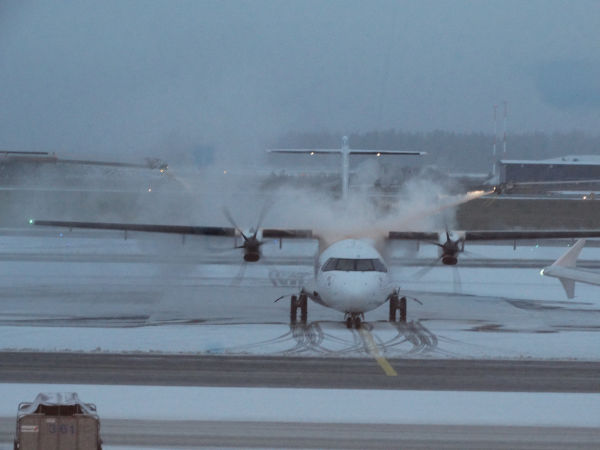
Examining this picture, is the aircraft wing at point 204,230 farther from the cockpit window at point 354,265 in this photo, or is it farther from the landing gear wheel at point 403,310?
the landing gear wheel at point 403,310

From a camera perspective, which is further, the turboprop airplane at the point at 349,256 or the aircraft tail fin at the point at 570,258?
the aircraft tail fin at the point at 570,258

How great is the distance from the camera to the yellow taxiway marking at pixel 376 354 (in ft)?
48.1

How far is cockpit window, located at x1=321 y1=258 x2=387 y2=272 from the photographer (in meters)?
20.1

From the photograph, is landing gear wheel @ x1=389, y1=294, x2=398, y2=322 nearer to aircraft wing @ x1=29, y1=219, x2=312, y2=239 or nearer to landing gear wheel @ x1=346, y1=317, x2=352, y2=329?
landing gear wheel @ x1=346, y1=317, x2=352, y2=329

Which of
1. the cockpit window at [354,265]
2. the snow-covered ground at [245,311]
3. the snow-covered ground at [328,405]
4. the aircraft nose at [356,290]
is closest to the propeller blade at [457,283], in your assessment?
the snow-covered ground at [245,311]

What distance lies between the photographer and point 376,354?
16.7 m

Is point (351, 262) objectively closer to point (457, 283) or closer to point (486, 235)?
point (486, 235)

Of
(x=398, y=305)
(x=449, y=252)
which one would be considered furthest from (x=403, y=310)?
(x=449, y=252)

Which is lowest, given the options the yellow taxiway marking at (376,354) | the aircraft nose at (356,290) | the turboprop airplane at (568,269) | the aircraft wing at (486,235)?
the yellow taxiway marking at (376,354)

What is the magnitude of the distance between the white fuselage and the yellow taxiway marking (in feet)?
2.27

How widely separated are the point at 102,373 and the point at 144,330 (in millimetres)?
5819

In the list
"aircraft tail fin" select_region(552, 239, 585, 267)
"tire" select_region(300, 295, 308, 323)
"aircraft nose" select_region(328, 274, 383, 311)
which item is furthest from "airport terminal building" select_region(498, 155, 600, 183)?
"aircraft nose" select_region(328, 274, 383, 311)

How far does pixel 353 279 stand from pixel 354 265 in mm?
602

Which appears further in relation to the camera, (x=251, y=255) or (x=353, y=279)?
(x=251, y=255)
